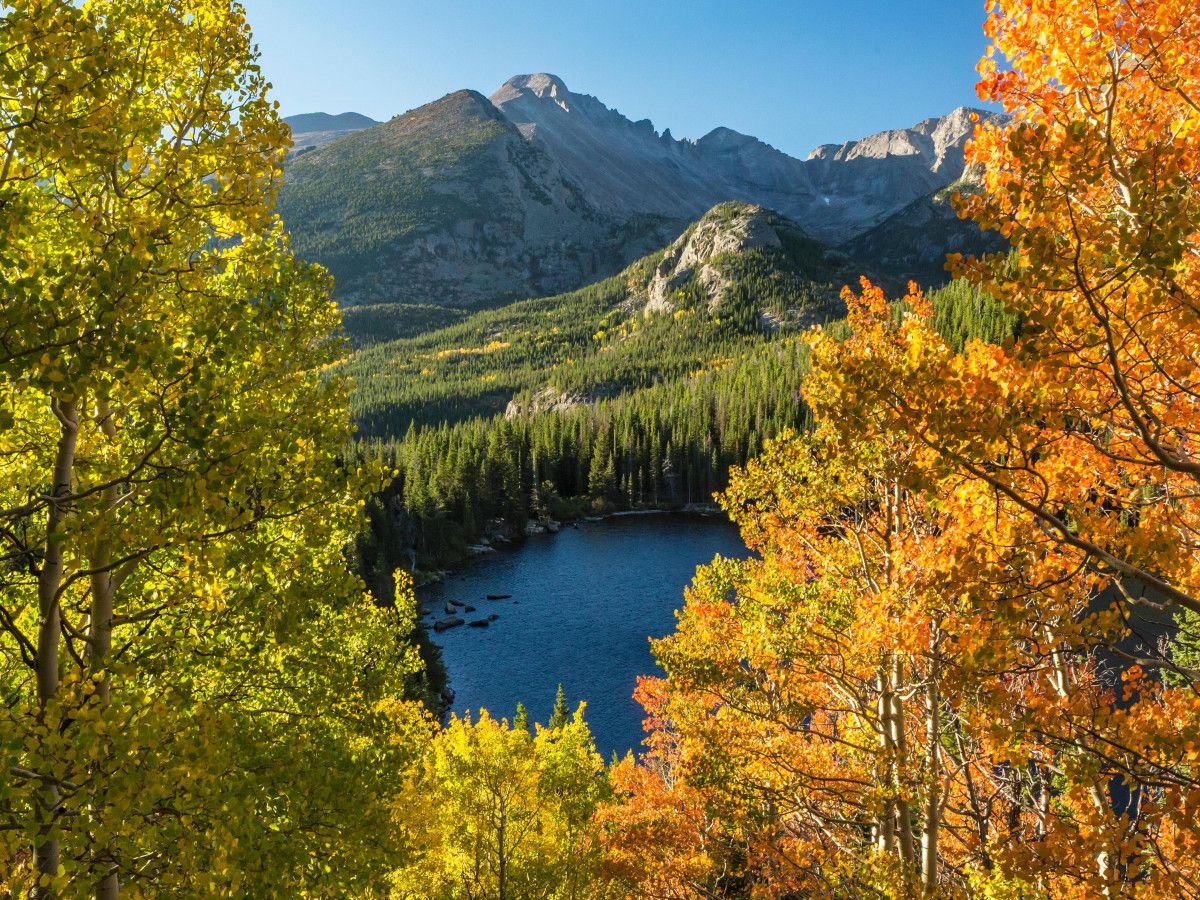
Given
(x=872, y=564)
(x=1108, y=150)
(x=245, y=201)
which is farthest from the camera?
(x=872, y=564)

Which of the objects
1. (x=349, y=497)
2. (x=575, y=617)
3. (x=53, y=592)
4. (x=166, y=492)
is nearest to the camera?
(x=166, y=492)

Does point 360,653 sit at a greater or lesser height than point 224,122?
lesser

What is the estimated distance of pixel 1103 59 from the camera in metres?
5.42

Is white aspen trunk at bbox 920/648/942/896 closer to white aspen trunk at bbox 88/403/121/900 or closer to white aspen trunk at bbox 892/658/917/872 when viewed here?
white aspen trunk at bbox 892/658/917/872

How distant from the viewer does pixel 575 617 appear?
193ft

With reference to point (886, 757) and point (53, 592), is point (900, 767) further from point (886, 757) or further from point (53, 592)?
point (53, 592)

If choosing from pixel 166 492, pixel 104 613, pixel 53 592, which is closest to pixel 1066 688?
pixel 166 492

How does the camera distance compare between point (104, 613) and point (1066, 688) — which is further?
point (1066, 688)

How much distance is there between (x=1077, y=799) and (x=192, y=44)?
1225 cm

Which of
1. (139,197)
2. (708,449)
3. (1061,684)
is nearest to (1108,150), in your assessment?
(139,197)

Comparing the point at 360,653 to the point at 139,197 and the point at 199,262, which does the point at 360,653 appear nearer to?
the point at 199,262

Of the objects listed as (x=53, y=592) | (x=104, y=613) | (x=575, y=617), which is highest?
(x=53, y=592)

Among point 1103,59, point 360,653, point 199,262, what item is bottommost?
point 360,653

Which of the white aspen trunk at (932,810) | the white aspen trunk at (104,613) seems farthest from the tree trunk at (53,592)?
the white aspen trunk at (932,810)
